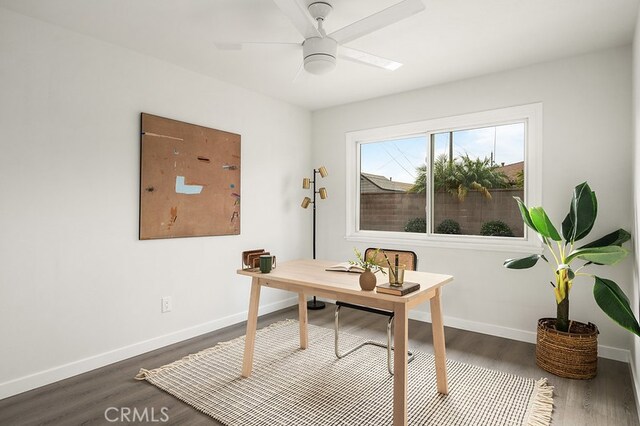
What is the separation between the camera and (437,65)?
3176mm

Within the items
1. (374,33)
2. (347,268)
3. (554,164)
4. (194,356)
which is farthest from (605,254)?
(194,356)

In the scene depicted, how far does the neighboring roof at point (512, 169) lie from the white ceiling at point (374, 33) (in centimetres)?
87

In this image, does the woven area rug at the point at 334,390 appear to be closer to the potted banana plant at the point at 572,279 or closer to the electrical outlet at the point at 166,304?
the potted banana plant at the point at 572,279

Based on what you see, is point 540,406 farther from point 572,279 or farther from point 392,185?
point 392,185

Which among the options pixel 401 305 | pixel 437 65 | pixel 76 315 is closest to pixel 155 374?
pixel 76 315

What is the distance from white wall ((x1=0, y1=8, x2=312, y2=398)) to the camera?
2326 mm

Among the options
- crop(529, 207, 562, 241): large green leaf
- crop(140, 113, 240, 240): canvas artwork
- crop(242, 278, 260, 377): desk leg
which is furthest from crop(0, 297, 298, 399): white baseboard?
crop(529, 207, 562, 241): large green leaf

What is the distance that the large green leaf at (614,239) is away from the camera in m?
2.59

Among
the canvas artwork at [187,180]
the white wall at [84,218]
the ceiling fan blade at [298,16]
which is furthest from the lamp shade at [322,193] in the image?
the ceiling fan blade at [298,16]

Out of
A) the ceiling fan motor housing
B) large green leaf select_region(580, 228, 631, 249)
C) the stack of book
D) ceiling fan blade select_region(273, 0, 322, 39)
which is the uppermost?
ceiling fan blade select_region(273, 0, 322, 39)

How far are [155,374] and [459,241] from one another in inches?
113

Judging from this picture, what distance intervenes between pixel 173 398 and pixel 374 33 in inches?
110

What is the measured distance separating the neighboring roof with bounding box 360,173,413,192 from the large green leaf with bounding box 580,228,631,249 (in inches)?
71.3

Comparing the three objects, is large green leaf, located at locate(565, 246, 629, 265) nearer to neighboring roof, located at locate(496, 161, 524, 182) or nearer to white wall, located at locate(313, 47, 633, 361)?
white wall, located at locate(313, 47, 633, 361)
